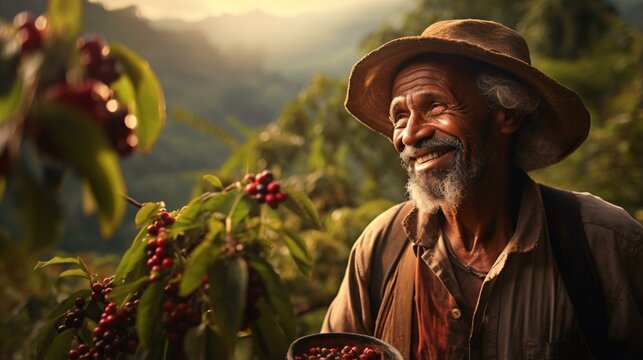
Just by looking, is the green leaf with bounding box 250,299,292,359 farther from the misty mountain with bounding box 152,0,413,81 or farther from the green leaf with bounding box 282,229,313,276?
the misty mountain with bounding box 152,0,413,81

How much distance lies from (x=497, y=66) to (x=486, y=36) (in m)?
0.12

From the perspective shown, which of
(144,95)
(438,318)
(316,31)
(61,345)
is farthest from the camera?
(316,31)

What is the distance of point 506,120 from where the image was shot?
1.97 m

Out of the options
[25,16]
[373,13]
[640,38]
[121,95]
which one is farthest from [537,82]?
[373,13]

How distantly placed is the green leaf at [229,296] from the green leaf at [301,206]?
201mm

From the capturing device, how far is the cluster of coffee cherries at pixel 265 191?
982mm

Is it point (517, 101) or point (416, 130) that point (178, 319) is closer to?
point (416, 130)

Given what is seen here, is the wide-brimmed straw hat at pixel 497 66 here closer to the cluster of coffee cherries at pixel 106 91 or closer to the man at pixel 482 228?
the man at pixel 482 228

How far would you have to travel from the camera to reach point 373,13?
1634 cm

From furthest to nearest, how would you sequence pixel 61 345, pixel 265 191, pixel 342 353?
pixel 342 353 → pixel 61 345 → pixel 265 191


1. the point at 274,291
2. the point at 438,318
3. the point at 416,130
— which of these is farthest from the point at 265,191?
the point at 438,318

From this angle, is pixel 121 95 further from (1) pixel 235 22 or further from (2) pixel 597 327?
(1) pixel 235 22

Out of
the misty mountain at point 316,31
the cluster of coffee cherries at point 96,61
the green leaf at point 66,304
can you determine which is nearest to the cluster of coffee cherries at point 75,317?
the green leaf at point 66,304

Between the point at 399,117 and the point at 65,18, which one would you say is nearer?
the point at 65,18
